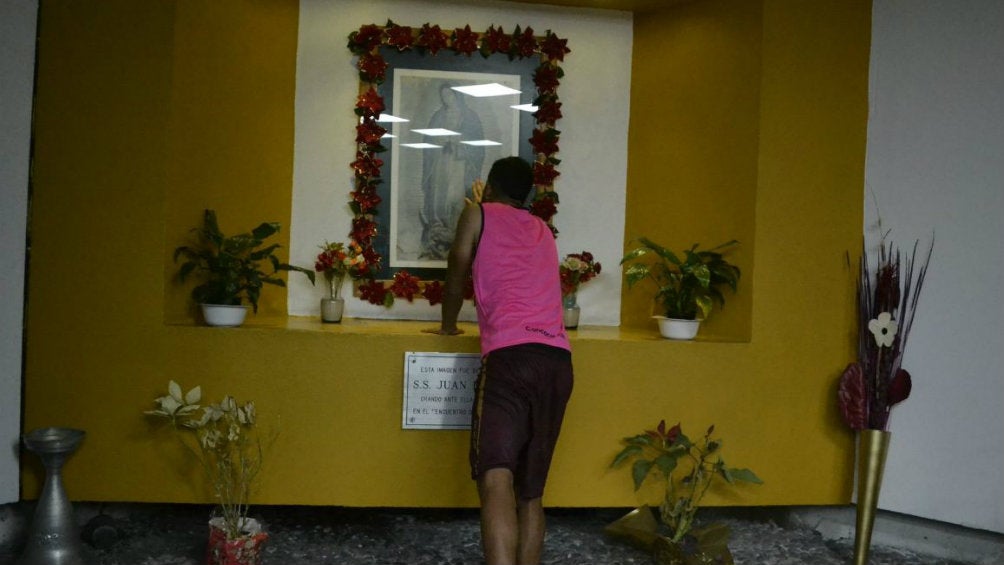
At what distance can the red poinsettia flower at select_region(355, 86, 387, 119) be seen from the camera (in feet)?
13.5

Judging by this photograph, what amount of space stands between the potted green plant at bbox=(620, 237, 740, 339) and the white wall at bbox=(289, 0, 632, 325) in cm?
68

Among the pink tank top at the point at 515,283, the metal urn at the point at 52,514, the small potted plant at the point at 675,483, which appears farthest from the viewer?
the small potted plant at the point at 675,483

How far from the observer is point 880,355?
11.2ft

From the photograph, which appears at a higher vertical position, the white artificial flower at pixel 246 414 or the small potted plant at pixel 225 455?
the white artificial flower at pixel 246 414

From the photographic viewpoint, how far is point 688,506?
3.43m

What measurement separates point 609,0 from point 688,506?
259 centimetres

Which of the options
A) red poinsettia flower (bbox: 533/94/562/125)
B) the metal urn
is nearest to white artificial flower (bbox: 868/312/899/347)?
red poinsettia flower (bbox: 533/94/562/125)

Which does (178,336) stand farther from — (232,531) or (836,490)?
(836,490)

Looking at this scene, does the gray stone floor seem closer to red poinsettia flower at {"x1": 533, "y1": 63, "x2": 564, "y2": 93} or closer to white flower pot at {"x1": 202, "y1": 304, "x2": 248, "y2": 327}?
white flower pot at {"x1": 202, "y1": 304, "x2": 248, "y2": 327}

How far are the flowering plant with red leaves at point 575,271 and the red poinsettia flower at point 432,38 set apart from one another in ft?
4.30

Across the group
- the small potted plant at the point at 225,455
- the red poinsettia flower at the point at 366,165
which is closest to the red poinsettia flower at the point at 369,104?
the red poinsettia flower at the point at 366,165

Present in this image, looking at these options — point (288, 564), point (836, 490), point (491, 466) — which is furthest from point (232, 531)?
point (836, 490)

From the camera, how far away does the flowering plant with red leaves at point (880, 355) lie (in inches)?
134

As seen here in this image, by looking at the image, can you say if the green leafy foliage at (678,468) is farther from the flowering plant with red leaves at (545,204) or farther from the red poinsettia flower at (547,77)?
the red poinsettia flower at (547,77)
